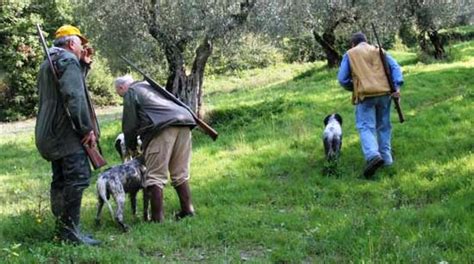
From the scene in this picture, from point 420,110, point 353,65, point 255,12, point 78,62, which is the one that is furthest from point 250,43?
point 78,62

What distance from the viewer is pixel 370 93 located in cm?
957

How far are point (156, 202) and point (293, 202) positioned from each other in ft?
6.86

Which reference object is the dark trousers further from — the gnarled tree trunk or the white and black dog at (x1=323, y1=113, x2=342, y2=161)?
the gnarled tree trunk

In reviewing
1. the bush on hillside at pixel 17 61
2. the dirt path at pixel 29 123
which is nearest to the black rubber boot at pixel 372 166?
the dirt path at pixel 29 123

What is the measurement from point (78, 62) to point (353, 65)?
481cm

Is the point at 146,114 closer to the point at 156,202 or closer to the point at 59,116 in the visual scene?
the point at 156,202

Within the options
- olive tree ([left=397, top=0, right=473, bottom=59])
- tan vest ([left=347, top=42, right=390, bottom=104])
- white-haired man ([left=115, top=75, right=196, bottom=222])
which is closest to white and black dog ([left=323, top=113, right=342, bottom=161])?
tan vest ([left=347, top=42, right=390, bottom=104])

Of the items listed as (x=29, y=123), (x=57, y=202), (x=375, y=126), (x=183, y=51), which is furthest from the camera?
A: (x=29, y=123)

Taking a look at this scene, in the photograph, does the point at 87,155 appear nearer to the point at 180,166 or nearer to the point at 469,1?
the point at 180,166

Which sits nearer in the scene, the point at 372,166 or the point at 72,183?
the point at 72,183

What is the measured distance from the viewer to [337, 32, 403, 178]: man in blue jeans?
9539mm

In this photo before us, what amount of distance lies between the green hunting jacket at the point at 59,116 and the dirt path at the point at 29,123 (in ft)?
53.8

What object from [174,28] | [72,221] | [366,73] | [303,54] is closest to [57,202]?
[72,221]

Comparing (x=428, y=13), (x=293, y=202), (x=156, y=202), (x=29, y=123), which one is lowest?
(x=29, y=123)
